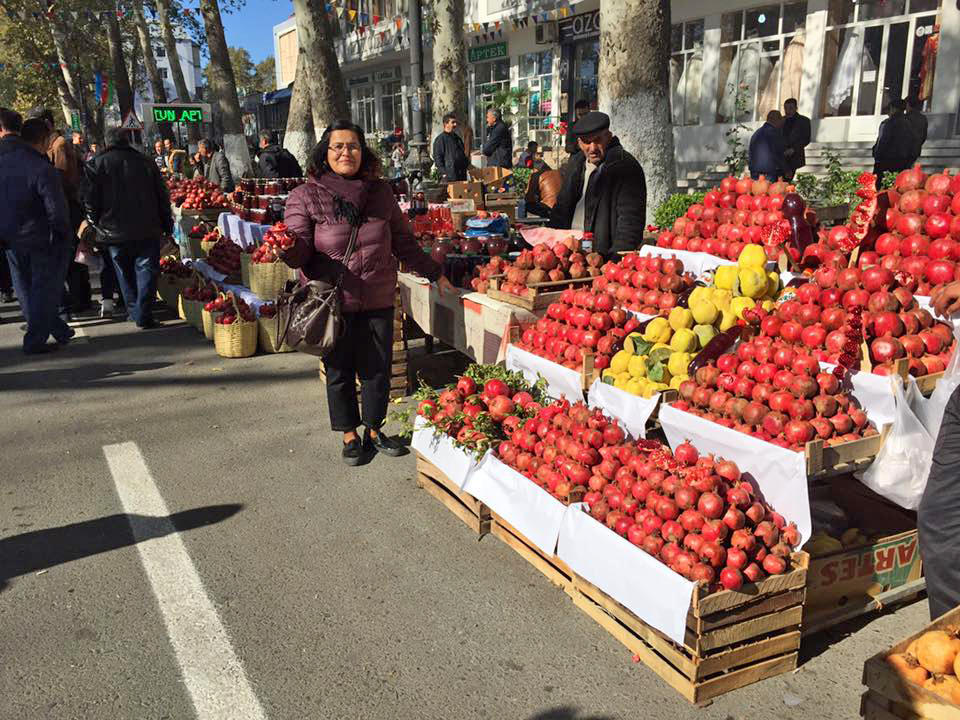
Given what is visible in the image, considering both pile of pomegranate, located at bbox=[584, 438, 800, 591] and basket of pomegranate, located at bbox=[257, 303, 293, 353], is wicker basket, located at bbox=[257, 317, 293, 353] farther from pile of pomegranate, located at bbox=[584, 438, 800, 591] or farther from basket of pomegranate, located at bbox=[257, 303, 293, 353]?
pile of pomegranate, located at bbox=[584, 438, 800, 591]

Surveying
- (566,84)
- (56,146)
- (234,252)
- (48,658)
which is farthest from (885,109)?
(48,658)

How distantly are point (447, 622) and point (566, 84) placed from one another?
A: 973 inches

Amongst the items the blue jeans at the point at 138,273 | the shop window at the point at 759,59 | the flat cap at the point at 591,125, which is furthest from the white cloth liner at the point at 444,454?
the shop window at the point at 759,59

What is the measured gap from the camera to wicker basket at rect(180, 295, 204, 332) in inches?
352

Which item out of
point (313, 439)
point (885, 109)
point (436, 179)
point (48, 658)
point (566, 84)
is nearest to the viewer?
point (48, 658)

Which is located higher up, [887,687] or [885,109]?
[885,109]

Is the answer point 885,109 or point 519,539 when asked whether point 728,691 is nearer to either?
point 519,539

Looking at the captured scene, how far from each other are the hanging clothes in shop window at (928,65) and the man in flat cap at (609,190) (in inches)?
495

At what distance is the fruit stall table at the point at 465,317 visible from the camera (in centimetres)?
536

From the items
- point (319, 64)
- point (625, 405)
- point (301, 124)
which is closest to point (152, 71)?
point (301, 124)

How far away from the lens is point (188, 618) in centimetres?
360

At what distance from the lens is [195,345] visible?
859 centimetres

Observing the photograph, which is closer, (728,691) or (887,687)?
(887,687)

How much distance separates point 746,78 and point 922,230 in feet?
56.5
